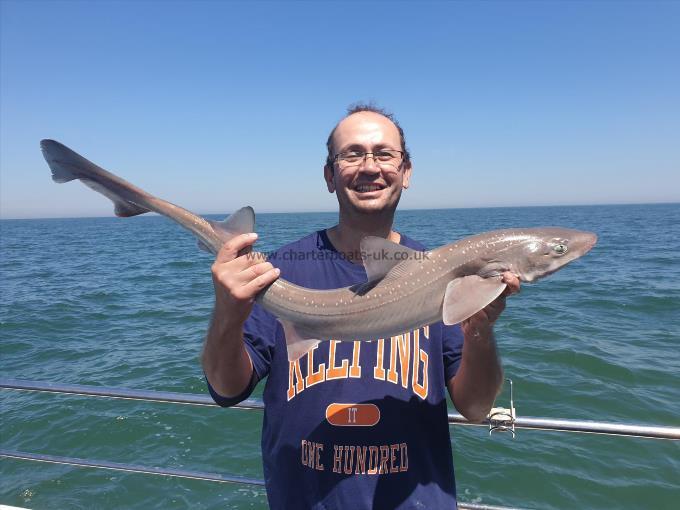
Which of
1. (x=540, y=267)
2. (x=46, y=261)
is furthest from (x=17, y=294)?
(x=540, y=267)

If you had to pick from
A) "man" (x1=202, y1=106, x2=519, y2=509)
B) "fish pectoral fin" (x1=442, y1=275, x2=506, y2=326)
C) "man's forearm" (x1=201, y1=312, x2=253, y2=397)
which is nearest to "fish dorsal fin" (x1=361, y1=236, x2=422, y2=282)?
"man" (x1=202, y1=106, x2=519, y2=509)

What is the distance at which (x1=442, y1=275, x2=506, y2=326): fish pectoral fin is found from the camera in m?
2.58

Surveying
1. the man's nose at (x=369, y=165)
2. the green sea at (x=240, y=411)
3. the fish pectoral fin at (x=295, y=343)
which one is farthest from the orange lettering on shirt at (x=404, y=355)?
the green sea at (x=240, y=411)

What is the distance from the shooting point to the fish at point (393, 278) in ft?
9.20

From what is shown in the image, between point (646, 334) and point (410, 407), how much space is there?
15.5m

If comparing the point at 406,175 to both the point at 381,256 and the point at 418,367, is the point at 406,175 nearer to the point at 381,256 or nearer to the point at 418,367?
the point at 381,256

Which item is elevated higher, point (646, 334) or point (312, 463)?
point (312, 463)

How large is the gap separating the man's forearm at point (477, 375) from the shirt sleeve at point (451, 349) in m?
0.06

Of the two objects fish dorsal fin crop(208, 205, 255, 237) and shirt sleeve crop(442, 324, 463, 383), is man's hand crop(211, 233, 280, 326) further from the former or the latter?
shirt sleeve crop(442, 324, 463, 383)

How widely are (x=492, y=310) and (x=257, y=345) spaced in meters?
1.60

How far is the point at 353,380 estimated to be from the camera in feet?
9.14

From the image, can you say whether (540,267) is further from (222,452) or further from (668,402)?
(668,402)

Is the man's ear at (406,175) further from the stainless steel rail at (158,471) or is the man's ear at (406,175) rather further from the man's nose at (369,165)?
the stainless steel rail at (158,471)

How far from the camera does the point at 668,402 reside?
9805 millimetres
